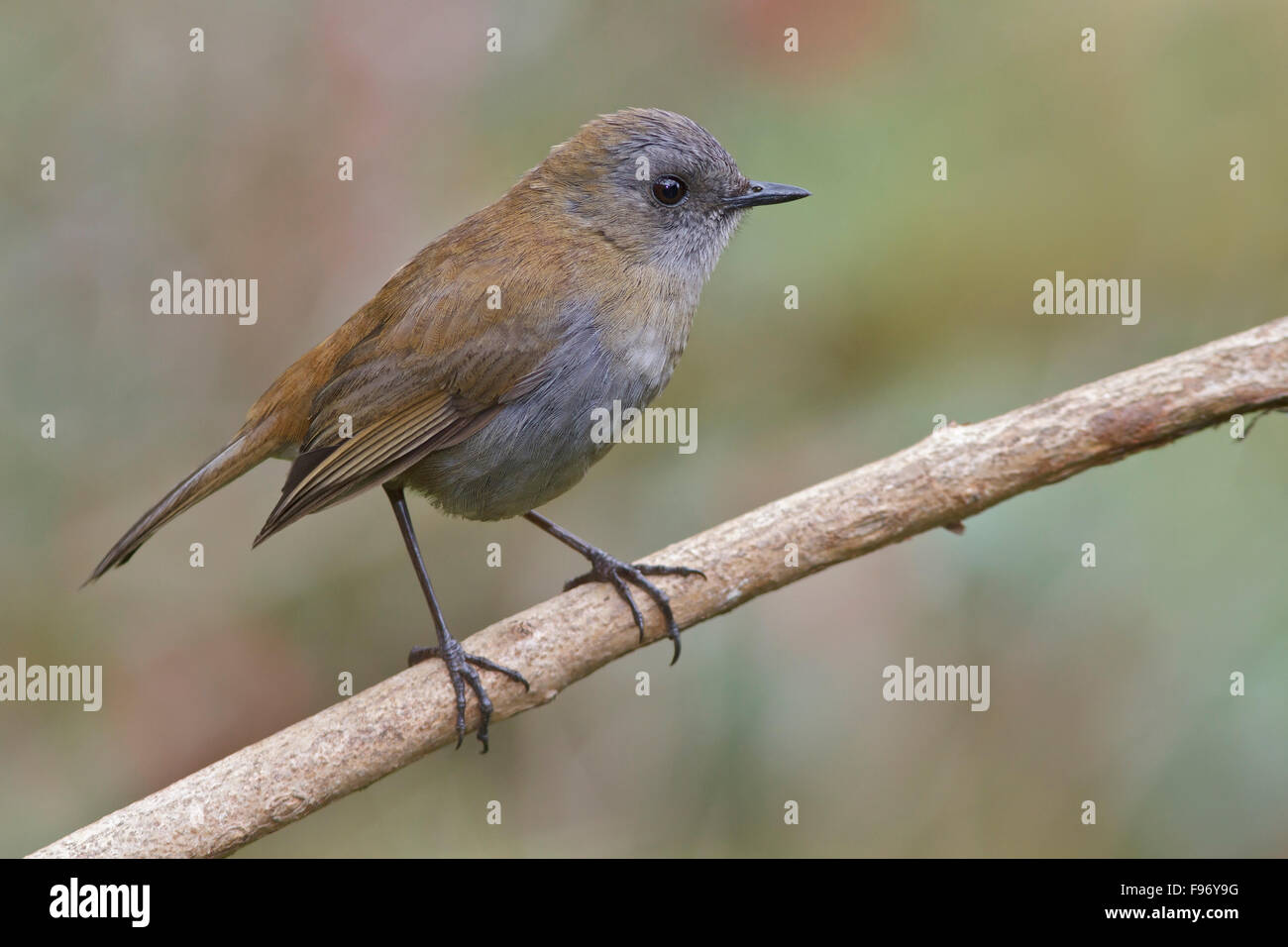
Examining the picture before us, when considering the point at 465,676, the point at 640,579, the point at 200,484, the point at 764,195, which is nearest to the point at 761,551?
the point at 640,579

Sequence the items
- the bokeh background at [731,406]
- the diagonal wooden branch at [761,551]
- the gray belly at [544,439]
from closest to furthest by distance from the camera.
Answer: the diagonal wooden branch at [761,551] → the gray belly at [544,439] → the bokeh background at [731,406]

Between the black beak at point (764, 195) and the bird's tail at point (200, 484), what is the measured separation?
5.31ft

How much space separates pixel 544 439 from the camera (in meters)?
3.62

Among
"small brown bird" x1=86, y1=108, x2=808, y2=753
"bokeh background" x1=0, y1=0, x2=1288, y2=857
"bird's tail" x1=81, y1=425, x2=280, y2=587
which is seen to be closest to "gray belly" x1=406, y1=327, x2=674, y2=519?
"small brown bird" x1=86, y1=108, x2=808, y2=753

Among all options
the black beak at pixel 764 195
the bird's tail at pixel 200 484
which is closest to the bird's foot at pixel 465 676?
the bird's tail at pixel 200 484

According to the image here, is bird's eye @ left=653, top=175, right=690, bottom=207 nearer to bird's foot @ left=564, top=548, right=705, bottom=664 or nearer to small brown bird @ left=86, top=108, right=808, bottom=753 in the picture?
small brown bird @ left=86, top=108, right=808, bottom=753

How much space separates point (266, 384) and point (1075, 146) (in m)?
3.29

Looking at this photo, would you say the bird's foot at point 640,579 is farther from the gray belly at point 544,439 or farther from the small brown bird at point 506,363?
the gray belly at point 544,439

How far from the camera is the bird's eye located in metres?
3.99

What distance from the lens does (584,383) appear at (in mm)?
3609

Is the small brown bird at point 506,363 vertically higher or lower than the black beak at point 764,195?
lower

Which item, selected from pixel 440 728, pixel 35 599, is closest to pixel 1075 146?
pixel 440 728

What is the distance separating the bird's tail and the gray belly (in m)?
0.54

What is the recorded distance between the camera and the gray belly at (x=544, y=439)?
3.61 metres
